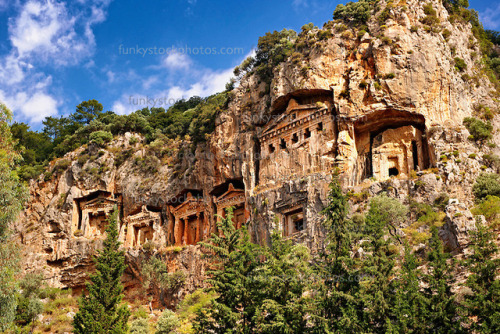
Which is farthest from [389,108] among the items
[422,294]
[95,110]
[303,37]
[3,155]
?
[95,110]

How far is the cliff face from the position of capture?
44.2m

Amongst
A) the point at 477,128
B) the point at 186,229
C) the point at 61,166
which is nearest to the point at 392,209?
the point at 477,128

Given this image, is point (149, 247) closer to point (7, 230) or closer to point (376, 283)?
point (7, 230)

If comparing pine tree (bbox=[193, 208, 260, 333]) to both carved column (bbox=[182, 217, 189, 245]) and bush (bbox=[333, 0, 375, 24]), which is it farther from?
bush (bbox=[333, 0, 375, 24])

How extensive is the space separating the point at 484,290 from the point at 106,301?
24029 mm

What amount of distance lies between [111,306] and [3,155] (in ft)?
40.8

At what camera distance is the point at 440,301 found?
27.9 metres

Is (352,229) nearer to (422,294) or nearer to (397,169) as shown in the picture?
(422,294)

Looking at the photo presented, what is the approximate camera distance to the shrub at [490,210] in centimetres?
3510

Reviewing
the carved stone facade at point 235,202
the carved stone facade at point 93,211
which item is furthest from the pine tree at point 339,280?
the carved stone facade at point 93,211

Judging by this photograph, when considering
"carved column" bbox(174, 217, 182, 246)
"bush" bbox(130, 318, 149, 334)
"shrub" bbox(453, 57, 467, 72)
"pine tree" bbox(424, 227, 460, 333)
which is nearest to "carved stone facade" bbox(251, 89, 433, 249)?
"shrub" bbox(453, 57, 467, 72)

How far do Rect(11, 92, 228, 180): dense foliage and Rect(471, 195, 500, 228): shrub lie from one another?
94.0ft

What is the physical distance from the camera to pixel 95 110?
96.4 meters

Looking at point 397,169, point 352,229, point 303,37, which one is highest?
point 303,37
